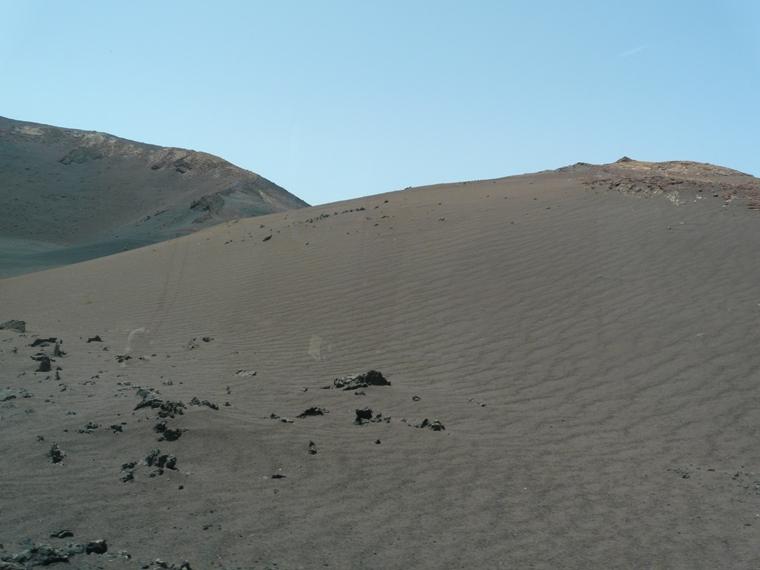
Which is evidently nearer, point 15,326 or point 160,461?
point 160,461

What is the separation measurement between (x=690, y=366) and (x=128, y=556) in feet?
19.8

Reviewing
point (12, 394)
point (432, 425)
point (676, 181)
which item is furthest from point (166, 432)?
point (676, 181)

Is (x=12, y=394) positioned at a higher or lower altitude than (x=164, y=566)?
higher

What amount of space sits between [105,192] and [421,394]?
32.9 metres

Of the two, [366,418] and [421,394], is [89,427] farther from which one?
[421,394]

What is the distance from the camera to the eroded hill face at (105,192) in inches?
1182

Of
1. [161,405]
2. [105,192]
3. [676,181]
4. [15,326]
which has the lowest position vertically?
[161,405]

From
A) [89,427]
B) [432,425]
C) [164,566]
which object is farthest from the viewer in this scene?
[432,425]

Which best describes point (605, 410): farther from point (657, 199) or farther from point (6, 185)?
point (6, 185)

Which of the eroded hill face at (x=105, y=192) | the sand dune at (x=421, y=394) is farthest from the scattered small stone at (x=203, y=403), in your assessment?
the eroded hill face at (x=105, y=192)

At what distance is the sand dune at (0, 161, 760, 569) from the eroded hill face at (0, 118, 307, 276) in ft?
44.5

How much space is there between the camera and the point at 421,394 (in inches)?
302

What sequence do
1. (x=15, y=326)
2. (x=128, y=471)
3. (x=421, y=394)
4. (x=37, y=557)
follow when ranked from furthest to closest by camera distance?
(x=15, y=326), (x=421, y=394), (x=128, y=471), (x=37, y=557)

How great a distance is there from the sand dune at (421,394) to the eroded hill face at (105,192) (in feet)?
44.5
